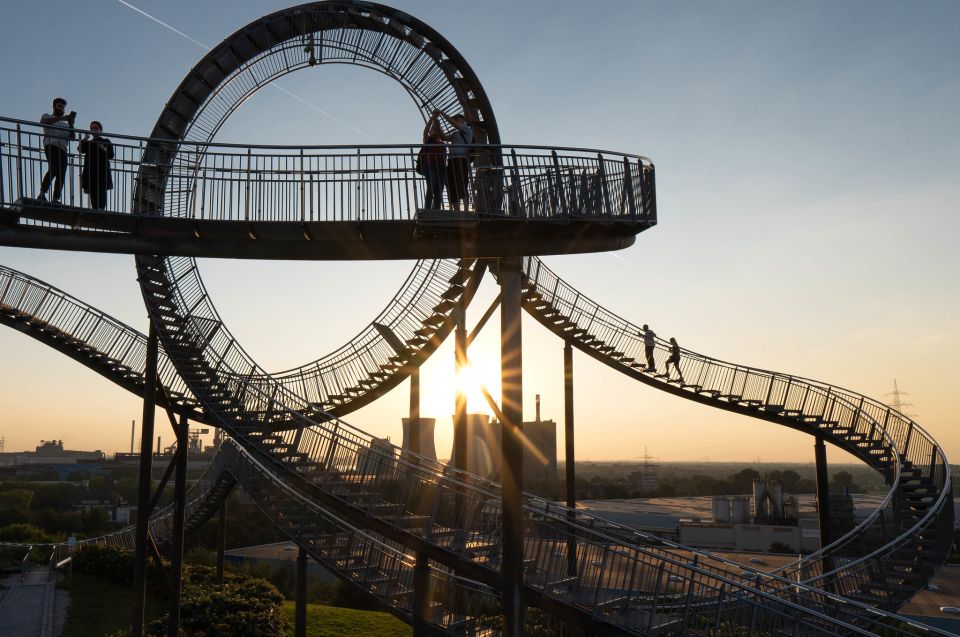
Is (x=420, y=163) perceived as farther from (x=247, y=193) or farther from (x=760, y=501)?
Answer: (x=760, y=501)

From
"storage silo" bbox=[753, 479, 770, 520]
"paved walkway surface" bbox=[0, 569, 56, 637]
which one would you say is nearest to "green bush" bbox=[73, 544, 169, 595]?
"paved walkway surface" bbox=[0, 569, 56, 637]

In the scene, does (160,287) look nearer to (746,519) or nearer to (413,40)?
(413,40)

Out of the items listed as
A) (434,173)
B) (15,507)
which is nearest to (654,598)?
(434,173)

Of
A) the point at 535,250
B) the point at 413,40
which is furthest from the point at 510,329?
the point at 413,40

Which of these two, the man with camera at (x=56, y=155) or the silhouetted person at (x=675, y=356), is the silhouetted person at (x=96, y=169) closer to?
the man with camera at (x=56, y=155)

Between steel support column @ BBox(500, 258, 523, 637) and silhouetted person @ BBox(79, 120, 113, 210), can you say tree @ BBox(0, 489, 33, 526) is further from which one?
steel support column @ BBox(500, 258, 523, 637)

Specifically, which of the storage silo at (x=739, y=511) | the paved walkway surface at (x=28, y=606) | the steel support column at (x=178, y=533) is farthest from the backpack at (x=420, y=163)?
the storage silo at (x=739, y=511)
